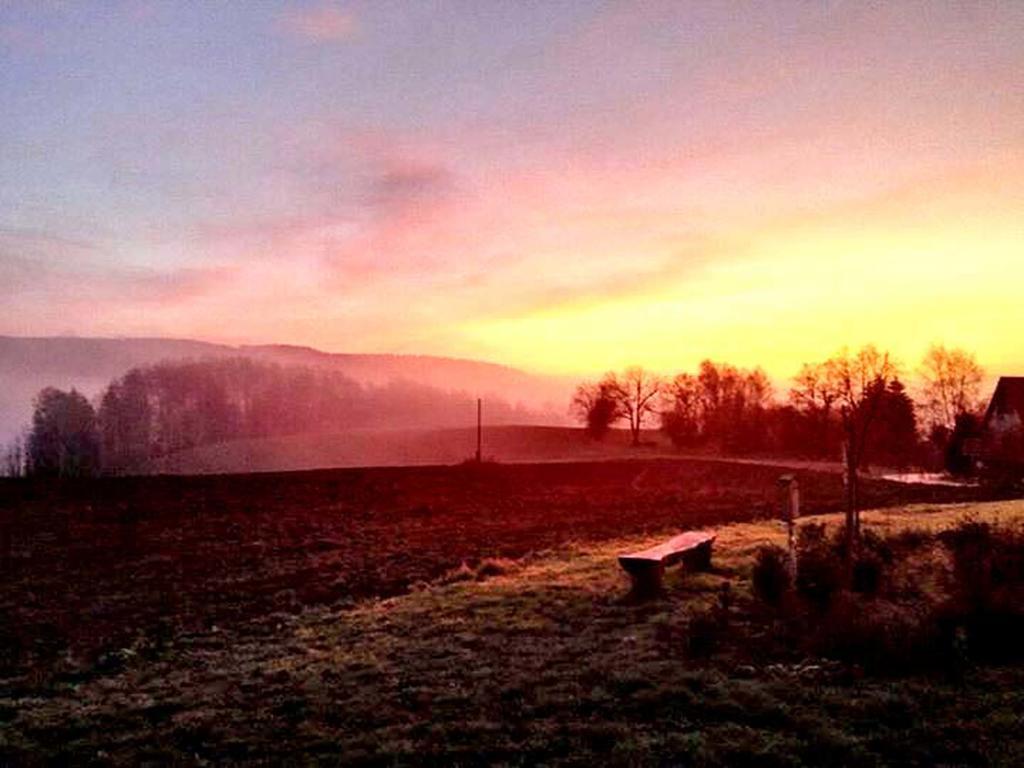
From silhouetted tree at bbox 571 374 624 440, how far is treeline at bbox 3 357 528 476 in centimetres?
4068

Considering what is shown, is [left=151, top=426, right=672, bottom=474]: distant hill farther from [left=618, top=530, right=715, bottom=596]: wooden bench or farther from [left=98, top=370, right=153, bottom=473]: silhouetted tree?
[left=618, top=530, right=715, bottom=596]: wooden bench

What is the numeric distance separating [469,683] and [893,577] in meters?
6.90

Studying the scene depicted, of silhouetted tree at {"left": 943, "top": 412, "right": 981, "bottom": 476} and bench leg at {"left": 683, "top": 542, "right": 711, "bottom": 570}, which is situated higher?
silhouetted tree at {"left": 943, "top": 412, "right": 981, "bottom": 476}

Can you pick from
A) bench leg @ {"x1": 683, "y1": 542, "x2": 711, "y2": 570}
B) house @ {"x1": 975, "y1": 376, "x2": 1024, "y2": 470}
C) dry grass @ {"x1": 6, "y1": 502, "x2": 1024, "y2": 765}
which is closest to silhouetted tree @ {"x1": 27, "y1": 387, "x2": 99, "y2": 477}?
house @ {"x1": 975, "y1": 376, "x2": 1024, "y2": 470}

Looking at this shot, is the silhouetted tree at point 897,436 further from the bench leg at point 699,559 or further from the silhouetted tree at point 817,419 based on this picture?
the bench leg at point 699,559

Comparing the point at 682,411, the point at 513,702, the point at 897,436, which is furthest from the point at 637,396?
the point at 513,702

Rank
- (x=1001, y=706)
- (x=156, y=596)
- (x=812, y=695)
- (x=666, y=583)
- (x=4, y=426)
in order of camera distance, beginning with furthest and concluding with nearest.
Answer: (x=4, y=426), (x=156, y=596), (x=666, y=583), (x=812, y=695), (x=1001, y=706)

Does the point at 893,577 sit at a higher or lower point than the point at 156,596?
higher

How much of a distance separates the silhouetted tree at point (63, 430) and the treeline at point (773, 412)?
151ft

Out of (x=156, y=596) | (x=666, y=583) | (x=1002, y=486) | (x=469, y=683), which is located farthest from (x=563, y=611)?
(x=1002, y=486)

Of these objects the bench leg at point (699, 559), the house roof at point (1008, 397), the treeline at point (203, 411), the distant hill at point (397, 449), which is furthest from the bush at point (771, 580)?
the distant hill at point (397, 449)

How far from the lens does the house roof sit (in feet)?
130

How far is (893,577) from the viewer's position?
480 inches

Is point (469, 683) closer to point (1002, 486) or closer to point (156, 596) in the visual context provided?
point (156, 596)
